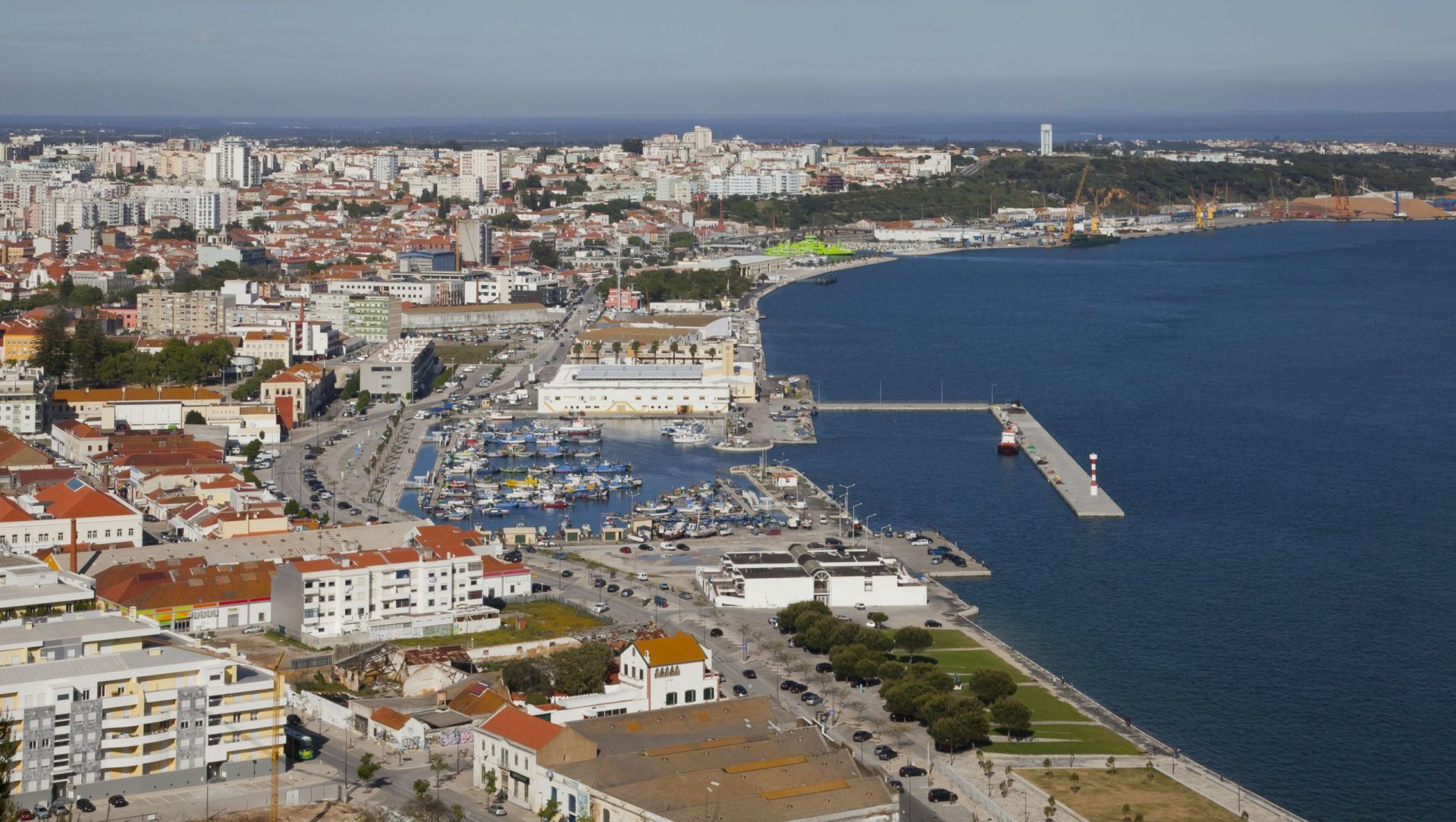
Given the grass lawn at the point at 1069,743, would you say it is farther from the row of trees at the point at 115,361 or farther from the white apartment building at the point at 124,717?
the row of trees at the point at 115,361

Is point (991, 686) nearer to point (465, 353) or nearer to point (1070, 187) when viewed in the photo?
point (465, 353)

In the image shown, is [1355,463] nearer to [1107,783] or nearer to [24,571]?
[1107,783]

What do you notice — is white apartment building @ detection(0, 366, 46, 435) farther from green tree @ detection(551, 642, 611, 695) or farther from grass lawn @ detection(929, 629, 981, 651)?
grass lawn @ detection(929, 629, 981, 651)

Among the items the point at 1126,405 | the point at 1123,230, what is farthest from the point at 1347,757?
the point at 1123,230

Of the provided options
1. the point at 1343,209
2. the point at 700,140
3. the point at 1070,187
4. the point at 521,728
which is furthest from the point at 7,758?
the point at 700,140

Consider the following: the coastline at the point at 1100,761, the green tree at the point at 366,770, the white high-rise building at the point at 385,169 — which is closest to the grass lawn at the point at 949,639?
the coastline at the point at 1100,761

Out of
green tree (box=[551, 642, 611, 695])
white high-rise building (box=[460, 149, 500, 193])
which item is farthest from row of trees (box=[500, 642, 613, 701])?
white high-rise building (box=[460, 149, 500, 193])
